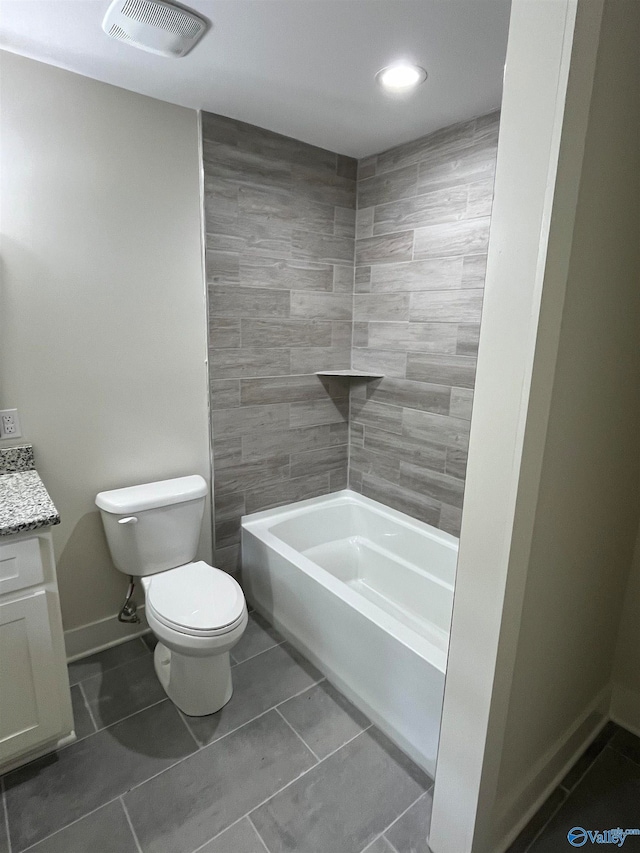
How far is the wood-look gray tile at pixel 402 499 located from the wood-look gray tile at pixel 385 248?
1206 millimetres

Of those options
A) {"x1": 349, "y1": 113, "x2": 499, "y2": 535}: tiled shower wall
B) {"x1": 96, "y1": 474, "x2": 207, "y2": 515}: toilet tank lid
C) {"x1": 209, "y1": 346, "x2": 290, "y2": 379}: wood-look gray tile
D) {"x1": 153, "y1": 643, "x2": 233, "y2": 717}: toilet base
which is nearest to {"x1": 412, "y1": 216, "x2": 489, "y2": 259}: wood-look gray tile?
{"x1": 349, "y1": 113, "x2": 499, "y2": 535}: tiled shower wall

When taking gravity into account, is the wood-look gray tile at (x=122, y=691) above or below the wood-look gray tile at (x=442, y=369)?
below

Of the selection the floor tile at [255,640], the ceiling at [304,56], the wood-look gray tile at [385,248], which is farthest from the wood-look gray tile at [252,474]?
the ceiling at [304,56]

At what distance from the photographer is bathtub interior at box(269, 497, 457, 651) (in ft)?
7.46

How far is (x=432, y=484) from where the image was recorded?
2.42 meters

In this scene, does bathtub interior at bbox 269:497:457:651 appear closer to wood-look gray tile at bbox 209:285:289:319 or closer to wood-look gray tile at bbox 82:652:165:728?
wood-look gray tile at bbox 82:652:165:728

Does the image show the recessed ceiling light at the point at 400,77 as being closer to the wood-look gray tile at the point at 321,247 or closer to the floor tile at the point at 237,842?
the wood-look gray tile at the point at 321,247

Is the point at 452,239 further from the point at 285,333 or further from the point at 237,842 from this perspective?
the point at 237,842

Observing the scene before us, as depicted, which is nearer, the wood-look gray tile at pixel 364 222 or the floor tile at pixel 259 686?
the floor tile at pixel 259 686

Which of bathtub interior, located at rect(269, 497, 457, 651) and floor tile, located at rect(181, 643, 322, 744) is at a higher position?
bathtub interior, located at rect(269, 497, 457, 651)

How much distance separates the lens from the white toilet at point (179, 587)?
1.71 meters

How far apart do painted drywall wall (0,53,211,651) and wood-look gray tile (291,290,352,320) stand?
0.53m

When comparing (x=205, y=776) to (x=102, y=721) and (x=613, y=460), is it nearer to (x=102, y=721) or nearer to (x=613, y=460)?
(x=102, y=721)

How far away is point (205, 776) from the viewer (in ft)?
5.23
